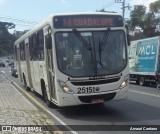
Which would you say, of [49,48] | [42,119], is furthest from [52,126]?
[49,48]

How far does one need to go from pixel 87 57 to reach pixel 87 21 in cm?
119

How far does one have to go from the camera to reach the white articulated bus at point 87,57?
38.2ft

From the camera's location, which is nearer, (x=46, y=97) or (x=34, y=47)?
(x=46, y=97)

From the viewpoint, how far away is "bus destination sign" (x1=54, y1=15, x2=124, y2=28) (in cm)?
1208

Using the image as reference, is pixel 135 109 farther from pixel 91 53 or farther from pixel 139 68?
pixel 139 68

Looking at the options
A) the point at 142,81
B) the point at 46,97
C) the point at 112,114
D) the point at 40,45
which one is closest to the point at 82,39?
the point at 112,114

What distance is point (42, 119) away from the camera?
36.1 ft

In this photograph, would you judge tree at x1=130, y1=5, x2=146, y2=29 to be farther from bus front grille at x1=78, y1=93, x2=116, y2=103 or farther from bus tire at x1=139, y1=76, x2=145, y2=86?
bus front grille at x1=78, y1=93, x2=116, y2=103

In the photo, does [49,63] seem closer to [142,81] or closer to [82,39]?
[82,39]

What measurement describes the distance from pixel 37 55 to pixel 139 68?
1435 centimetres

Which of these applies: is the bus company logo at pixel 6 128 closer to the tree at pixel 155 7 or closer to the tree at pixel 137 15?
the tree at pixel 155 7

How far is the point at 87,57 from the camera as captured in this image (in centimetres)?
1186

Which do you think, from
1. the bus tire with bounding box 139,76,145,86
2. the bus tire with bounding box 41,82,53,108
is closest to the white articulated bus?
the bus tire with bounding box 41,82,53,108

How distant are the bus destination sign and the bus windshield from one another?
0.24m
